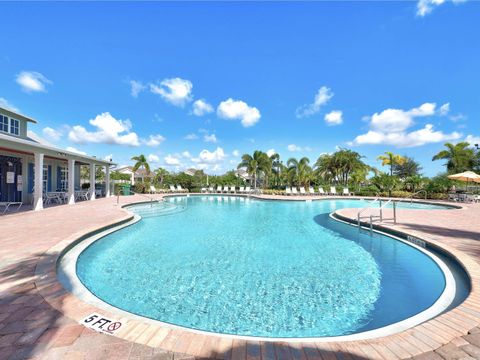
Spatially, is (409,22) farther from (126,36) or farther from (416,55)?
(126,36)

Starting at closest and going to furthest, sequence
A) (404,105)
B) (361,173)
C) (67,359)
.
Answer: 1. (67,359)
2. (404,105)
3. (361,173)

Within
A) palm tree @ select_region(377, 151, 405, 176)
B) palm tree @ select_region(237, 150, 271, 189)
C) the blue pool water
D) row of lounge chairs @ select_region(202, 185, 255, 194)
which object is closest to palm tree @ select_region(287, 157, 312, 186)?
palm tree @ select_region(237, 150, 271, 189)

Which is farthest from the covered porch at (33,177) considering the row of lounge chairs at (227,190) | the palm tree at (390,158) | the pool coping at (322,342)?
the palm tree at (390,158)

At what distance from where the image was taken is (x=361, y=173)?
101 ft

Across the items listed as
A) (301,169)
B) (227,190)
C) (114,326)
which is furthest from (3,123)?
(301,169)

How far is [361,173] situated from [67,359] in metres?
34.0

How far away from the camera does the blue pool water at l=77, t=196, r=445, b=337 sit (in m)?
3.24

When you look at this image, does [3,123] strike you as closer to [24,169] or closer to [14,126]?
[14,126]

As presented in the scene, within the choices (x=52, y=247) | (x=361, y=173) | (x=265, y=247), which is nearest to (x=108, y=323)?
(x=52, y=247)

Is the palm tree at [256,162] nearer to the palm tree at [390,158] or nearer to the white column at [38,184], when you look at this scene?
the palm tree at [390,158]

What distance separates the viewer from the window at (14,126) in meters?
13.4

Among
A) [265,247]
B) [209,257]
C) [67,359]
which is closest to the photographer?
[67,359]

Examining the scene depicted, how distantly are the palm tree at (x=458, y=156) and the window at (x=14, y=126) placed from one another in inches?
1781

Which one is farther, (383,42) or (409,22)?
(383,42)
